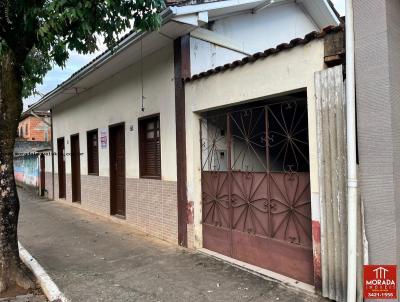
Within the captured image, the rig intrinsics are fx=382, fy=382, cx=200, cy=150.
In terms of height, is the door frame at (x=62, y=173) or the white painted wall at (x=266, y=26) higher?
the white painted wall at (x=266, y=26)

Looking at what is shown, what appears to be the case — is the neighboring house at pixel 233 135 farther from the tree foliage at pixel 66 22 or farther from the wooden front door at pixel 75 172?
the wooden front door at pixel 75 172

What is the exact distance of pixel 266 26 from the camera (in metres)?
8.22

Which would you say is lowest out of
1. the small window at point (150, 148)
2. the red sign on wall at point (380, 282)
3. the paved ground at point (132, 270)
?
the paved ground at point (132, 270)

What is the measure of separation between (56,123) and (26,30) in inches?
412

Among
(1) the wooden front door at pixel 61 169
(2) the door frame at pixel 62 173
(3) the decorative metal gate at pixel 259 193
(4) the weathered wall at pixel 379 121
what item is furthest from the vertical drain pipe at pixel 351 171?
(1) the wooden front door at pixel 61 169

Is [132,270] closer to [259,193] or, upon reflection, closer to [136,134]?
[259,193]

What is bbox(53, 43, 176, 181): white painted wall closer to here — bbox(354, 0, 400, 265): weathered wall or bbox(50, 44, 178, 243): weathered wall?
bbox(50, 44, 178, 243): weathered wall

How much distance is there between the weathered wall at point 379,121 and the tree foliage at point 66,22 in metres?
2.67

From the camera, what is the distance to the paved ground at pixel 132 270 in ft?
15.1

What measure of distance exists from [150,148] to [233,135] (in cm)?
255

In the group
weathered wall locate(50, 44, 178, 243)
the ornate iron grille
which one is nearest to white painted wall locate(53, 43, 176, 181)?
weathered wall locate(50, 44, 178, 243)

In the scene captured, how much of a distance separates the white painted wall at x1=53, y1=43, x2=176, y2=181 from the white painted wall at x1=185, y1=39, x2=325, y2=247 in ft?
2.11

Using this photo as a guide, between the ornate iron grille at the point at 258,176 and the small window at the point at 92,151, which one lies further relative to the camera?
the small window at the point at 92,151

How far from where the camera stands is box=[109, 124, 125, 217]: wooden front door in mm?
9656
